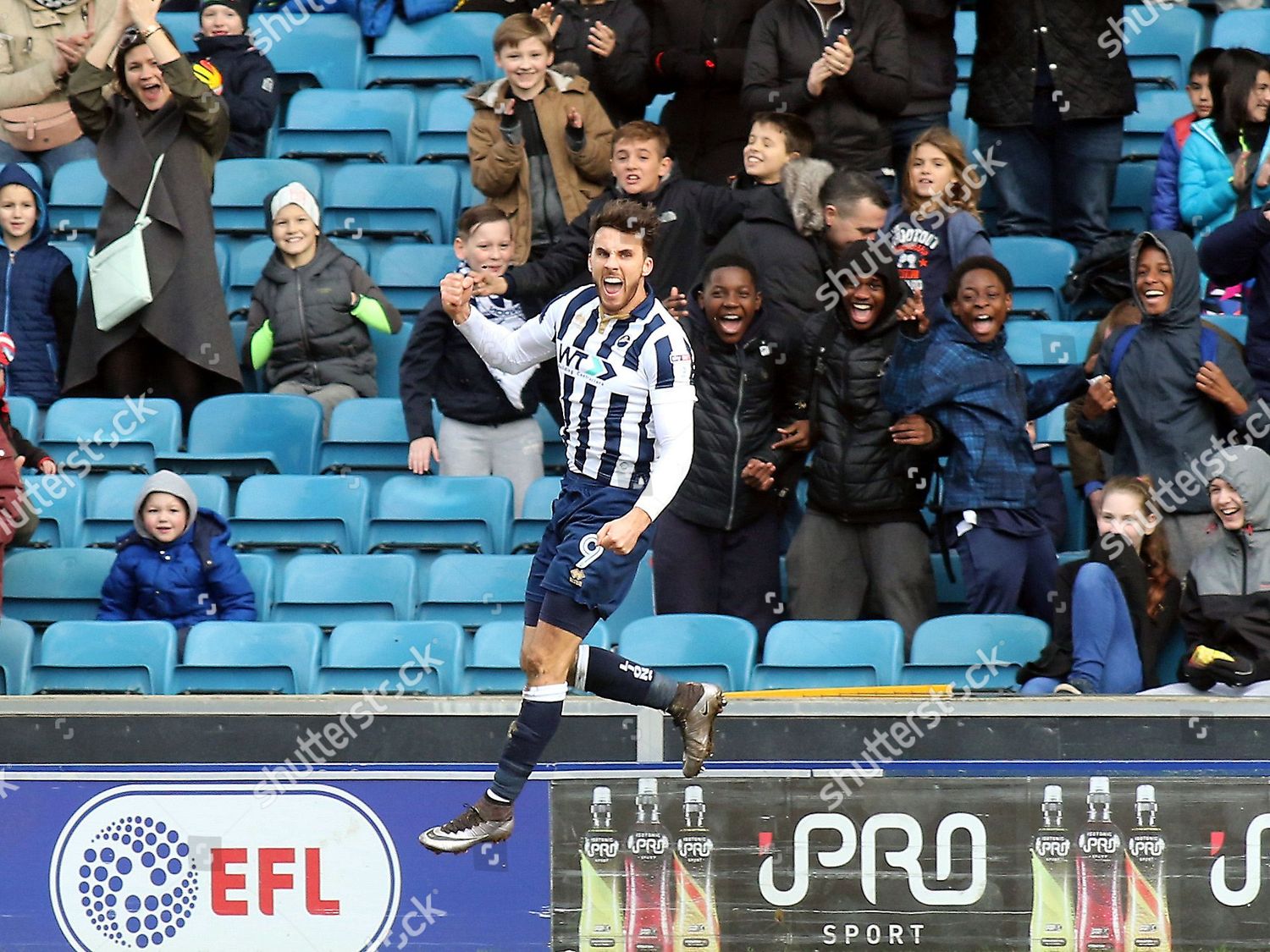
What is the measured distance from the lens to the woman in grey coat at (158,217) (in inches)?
368

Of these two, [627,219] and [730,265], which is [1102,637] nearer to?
[730,265]

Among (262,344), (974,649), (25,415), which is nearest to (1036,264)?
(974,649)

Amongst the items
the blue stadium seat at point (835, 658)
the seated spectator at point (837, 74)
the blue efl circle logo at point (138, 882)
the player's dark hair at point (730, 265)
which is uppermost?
the seated spectator at point (837, 74)

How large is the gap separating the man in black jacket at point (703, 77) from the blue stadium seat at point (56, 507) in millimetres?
3313

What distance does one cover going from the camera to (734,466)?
8289 millimetres

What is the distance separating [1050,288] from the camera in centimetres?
984

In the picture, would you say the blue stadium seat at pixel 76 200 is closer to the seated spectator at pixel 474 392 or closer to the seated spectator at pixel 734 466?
the seated spectator at pixel 474 392

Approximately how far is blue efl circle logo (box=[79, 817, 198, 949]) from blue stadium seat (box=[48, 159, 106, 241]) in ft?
14.8

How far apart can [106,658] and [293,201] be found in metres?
2.55

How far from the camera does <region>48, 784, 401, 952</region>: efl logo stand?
712 centimetres

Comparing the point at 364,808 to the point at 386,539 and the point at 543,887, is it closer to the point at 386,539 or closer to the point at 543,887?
the point at 543,887

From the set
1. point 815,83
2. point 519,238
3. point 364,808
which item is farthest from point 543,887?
point 815,83

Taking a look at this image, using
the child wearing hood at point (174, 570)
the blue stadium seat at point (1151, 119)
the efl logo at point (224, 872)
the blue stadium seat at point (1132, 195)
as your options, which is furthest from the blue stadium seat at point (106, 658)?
the blue stadium seat at point (1151, 119)

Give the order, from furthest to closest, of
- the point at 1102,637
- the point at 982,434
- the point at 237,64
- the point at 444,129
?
1. the point at 444,129
2. the point at 237,64
3. the point at 982,434
4. the point at 1102,637
